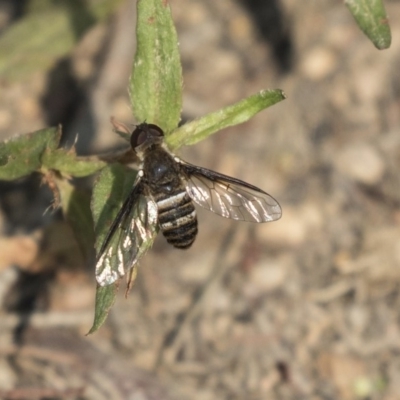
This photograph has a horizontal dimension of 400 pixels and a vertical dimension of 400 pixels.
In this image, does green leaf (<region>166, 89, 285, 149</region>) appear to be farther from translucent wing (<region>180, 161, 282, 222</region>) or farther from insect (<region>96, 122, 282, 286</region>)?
translucent wing (<region>180, 161, 282, 222</region>)

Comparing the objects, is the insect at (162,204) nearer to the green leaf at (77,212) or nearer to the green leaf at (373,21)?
the green leaf at (77,212)

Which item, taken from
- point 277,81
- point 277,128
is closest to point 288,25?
point 277,81

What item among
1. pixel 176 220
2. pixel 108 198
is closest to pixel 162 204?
pixel 176 220

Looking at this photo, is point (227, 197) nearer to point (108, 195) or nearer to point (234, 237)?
point (108, 195)

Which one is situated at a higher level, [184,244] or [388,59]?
[388,59]

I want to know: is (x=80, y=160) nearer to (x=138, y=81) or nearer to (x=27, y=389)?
(x=138, y=81)

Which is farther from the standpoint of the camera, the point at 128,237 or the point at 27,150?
the point at 27,150

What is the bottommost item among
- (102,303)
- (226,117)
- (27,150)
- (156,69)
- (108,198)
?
(102,303)
